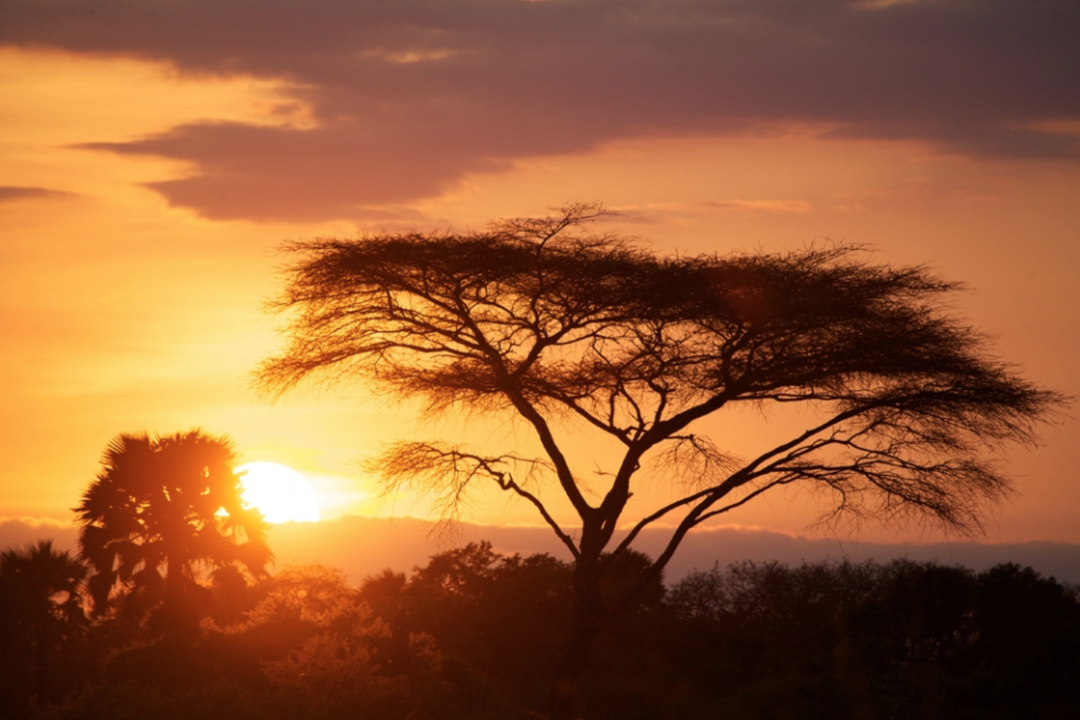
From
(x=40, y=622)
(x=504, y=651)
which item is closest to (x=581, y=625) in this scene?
(x=504, y=651)

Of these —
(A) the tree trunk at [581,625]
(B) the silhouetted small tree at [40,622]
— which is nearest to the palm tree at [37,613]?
(B) the silhouetted small tree at [40,622]

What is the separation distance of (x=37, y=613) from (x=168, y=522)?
3.98m

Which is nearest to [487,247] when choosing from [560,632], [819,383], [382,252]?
[382,252]

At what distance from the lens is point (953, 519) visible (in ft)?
74.7

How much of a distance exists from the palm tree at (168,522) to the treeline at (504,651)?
721mm

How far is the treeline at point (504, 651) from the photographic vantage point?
60.2ft

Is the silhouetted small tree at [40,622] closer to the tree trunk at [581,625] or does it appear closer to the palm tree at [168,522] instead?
the palm tree at [168,522]

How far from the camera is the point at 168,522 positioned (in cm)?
2970

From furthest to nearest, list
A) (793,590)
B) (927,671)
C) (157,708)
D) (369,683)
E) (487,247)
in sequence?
1. (793,590)
2. (927,671)
3. (487,247)
4. (369,683)
5. (157,708)

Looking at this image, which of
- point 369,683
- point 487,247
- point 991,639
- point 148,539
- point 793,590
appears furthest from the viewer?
point 793,590

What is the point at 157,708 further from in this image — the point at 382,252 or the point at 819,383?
the point at 819,383

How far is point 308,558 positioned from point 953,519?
634 inches

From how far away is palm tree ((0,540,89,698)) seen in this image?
2839 centimetres

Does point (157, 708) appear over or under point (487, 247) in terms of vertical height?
under
